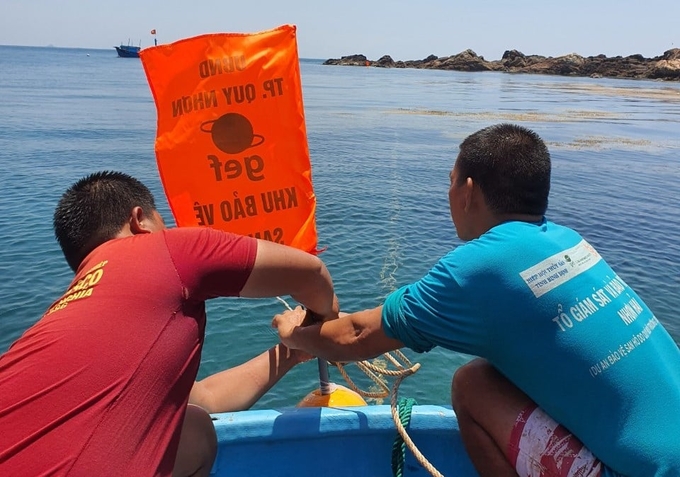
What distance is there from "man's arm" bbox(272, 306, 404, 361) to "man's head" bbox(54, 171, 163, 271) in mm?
980

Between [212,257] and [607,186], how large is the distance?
15.2 metres

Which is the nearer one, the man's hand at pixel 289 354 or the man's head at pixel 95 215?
the man's head at pixel 95 215

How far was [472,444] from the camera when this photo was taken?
2.75 meters

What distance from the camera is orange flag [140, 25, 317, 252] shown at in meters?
3.79

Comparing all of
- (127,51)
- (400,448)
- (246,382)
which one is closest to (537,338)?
(400,448)

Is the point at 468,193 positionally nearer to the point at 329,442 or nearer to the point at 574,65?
the point at 329,442

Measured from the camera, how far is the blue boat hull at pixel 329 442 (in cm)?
330

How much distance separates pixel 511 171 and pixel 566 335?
2.49ft

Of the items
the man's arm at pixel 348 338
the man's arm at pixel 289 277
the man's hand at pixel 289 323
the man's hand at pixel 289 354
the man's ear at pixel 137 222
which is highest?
the man's ear at pixel 137 222

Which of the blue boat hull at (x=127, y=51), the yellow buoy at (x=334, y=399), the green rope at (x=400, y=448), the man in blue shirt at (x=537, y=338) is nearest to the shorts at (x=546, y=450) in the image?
the man in blue shirt at (x=537, y=338)

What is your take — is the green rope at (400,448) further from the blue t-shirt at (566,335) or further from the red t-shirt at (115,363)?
the red t-shirt at (115,363)

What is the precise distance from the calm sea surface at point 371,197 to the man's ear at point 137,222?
0.39 meters

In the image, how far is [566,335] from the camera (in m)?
2.29

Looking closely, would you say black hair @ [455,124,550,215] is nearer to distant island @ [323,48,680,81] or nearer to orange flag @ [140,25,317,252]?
orange flag @ [140,25,317,252]
